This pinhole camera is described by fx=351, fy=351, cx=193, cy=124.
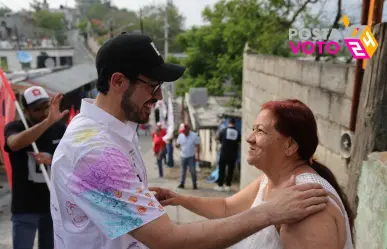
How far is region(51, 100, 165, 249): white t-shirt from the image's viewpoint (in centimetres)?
135

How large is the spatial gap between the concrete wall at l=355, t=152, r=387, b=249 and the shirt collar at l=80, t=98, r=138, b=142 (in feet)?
5.77

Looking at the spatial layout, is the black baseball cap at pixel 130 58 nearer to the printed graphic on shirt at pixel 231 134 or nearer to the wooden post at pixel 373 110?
the wooden post at pixel 373 110

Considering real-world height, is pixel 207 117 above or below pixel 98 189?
below

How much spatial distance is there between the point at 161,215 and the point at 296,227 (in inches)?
22.2

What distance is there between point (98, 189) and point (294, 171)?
0.96m

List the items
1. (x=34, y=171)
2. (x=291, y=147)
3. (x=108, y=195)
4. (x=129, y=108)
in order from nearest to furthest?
(x=108, y=195)
(x=129, y=108)
(x=291, y=147)
(x=34, y=171)

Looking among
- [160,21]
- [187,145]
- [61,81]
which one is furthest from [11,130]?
[160,21]

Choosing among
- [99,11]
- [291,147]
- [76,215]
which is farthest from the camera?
[99,11]

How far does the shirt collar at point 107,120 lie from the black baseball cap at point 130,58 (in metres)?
0.16

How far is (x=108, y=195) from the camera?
1354 mm

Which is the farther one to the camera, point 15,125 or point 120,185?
point 15,125

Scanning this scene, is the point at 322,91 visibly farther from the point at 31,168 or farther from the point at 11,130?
the point at 11,130

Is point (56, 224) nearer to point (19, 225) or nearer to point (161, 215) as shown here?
point (161, 215)

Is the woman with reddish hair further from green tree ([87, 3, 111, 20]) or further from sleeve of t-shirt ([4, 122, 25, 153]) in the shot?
green tree ([87, 3, 111, 20])
